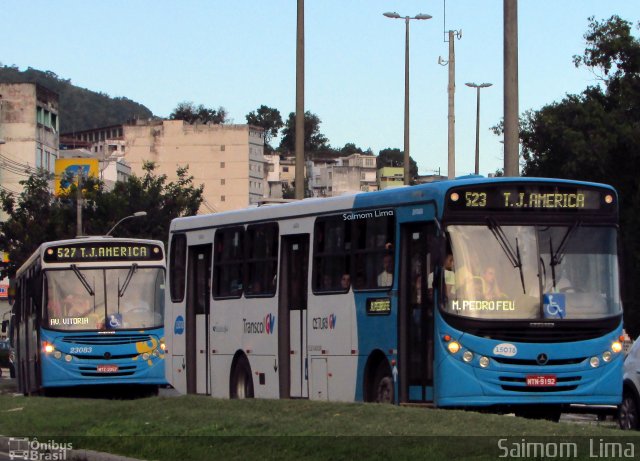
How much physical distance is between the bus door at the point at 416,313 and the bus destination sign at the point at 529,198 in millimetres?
558

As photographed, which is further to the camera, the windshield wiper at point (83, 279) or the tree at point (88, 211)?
the tree at point (88, 211)

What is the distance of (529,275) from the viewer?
16547mm

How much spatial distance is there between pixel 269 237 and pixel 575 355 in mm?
6151

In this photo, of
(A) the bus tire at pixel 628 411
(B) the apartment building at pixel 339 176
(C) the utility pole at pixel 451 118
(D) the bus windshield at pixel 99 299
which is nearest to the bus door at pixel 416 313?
(A) the bus tire at pixel 628 411

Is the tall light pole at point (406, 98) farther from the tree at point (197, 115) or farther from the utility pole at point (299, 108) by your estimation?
the tree at point (197, 115)

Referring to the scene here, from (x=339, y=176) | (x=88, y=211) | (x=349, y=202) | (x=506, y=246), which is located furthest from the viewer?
(x=339, y=176)

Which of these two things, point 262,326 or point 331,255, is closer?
point 331,255

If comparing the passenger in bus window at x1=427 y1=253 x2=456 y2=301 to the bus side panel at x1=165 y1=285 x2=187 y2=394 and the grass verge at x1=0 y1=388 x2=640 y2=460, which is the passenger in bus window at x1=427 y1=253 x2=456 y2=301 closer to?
the grass verge at x1=0 y1=388 x2=640 y2=460

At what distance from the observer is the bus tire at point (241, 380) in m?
21.9

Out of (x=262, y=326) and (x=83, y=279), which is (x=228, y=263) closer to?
(x=262, y=326)

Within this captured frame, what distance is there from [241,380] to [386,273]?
17.3 feet

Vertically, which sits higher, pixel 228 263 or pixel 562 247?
pixel 562 247

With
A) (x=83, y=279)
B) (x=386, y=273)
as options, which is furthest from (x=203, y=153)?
(x=386, y=273)

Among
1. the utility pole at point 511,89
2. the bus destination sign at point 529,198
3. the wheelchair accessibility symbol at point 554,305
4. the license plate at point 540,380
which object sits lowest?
the license plate at point 540,380
